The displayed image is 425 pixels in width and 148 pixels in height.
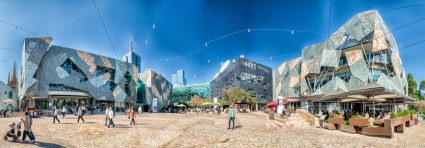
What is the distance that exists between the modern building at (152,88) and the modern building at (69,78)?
5698 millimetres

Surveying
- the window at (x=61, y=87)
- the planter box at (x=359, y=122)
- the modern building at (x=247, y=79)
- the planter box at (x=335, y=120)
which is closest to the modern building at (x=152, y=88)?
the window at (x=61, y=87)

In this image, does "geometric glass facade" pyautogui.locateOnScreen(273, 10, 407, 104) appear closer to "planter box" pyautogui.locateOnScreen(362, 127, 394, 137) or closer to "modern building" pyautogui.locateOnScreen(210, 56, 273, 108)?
"planter box" pyautogui.locateOnScreen(362, 127, 394, 137)

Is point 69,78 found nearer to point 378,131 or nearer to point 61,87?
point 61,87

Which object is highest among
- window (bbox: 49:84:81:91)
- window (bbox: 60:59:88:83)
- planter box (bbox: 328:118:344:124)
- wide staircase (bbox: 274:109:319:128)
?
window (bbox: 60:59:88:83)

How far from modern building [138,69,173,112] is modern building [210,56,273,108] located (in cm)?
2477

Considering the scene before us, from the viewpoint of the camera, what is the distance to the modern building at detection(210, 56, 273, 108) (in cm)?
9538

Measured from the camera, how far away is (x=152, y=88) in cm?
7506

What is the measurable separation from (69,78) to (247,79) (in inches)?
2271

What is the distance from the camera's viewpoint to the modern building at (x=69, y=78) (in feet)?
159

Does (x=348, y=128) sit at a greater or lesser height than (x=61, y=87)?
lesser

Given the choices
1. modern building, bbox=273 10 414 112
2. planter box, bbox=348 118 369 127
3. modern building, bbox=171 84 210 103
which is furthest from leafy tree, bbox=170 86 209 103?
planter box, bbox=348 118 369 127

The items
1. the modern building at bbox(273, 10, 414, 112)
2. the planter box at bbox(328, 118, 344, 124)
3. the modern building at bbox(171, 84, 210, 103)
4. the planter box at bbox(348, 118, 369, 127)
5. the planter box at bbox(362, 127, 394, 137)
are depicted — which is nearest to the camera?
the planter box at bbox(362, 127, 394, 137)

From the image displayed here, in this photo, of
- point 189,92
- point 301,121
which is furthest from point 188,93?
point 301,121

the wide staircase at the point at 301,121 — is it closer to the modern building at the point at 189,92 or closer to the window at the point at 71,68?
the window at the point at 71,68
